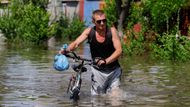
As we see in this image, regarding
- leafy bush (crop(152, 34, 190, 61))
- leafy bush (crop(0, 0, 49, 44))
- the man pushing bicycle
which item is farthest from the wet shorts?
leafy bush (crop(0, 0, 49, 44))

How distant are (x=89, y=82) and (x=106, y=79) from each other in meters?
3.94

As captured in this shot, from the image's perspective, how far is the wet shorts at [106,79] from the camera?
429 inches

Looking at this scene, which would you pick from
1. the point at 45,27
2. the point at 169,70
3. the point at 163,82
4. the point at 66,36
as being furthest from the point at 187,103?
the point at 66,36

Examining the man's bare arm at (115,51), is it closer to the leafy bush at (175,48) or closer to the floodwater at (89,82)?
the floodwater at (89,82)

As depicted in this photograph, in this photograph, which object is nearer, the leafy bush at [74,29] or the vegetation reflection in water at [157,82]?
the vegetation reflection in water at [157,82]

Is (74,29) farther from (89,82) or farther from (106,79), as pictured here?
(106,79)

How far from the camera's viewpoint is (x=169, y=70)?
1798cm

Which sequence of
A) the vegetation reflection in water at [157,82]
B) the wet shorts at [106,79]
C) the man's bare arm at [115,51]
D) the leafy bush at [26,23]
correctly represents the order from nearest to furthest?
the man's bare arm at [115,51] → the wet shorts at [106,79] → the vegetation reflection in water at [157,82] → the leafy bush at [26,23]

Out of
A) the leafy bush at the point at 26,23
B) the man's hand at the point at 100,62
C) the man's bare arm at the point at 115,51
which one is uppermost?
the man's bare arm at the point at 115,51

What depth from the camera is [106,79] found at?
10.9 meters

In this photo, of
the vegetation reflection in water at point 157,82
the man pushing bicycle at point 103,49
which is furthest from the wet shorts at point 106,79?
the vegetation reflection in water at point 157,82

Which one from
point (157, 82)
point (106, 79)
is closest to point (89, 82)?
point (157, 82)

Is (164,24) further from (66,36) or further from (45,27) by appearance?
(66,36)

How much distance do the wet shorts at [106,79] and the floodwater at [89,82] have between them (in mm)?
182
